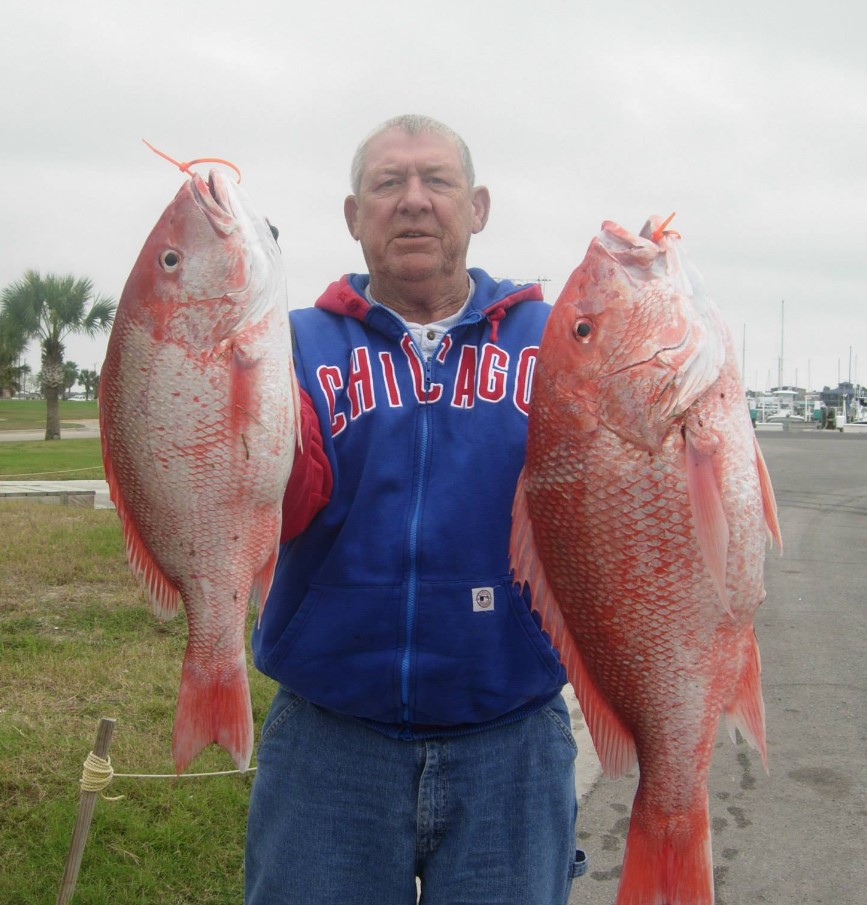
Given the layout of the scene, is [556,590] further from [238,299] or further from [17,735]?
[17,735]

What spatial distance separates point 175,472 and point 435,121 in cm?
125

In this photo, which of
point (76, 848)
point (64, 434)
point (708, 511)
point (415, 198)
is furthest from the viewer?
point (64, 434)

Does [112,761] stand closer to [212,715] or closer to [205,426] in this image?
[212,715]

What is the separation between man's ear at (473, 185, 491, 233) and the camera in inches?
104

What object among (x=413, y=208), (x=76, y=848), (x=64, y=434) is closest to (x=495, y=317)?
(x=413, y=208)

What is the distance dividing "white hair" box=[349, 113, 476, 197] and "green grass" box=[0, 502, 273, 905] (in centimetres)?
263

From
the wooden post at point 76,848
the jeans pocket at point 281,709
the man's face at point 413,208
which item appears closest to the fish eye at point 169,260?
the man's face at point 413,208

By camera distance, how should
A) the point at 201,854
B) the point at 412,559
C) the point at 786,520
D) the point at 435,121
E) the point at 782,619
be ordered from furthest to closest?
the point at 786,520 → the point at 782,619 → the point at 201,854 → the point at 435,121 → the point at 412,559

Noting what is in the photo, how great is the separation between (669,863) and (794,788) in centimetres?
283

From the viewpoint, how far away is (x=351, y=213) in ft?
8.76

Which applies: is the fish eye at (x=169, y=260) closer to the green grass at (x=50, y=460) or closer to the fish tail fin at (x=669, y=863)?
the fish tail fin at (x=669, y=863)


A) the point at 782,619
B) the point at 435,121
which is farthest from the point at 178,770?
the point at 782,619

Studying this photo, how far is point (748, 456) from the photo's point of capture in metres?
1.90

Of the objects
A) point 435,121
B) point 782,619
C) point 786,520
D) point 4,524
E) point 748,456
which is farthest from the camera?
point 786,520
